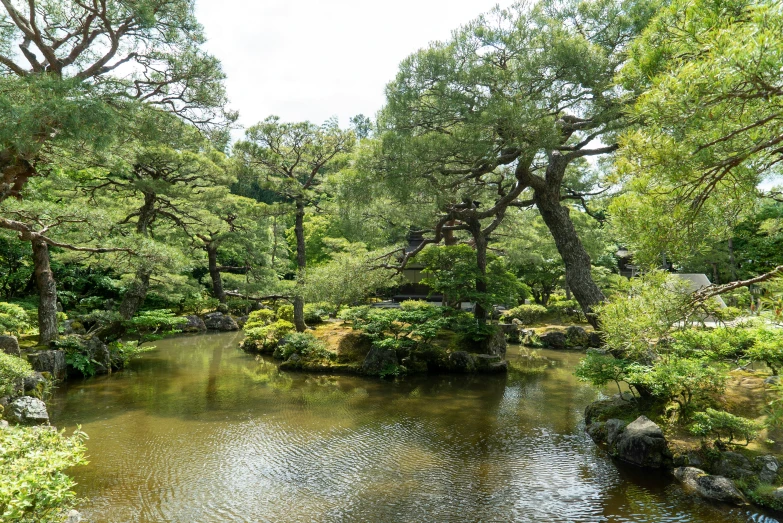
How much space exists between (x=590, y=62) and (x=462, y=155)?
2.37 meters

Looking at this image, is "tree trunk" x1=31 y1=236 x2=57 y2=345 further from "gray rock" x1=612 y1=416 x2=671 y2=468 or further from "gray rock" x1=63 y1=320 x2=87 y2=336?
"gray rock" x1=612 y1=416 x2=671 y2=468

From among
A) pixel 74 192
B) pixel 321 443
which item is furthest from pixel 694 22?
pixel 74 192

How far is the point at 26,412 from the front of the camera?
5.81m

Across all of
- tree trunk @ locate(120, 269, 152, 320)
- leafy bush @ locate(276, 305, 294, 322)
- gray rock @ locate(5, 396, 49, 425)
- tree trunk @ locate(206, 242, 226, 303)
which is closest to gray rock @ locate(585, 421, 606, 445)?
gray rock @ locate(5, 396, 49, 425)

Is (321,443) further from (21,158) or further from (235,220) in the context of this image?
(235,220)

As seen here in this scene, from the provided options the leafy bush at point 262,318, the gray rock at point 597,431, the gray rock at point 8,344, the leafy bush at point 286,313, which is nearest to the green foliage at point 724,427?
the gray rock at point 597,431

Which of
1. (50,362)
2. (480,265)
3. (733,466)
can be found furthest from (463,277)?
(50,362)

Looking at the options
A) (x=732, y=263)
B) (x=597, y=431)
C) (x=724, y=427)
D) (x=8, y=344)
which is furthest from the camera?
(x=732, y=263)

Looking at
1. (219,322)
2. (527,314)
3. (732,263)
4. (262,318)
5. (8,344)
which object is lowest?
(219,322)

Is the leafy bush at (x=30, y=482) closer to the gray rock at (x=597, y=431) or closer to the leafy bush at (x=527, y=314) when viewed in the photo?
the gray rock at (x=597, y=431)

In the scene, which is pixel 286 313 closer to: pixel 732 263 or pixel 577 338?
pixel 577 338

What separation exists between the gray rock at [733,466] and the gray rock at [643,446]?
52cm

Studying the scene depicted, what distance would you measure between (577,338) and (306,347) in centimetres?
877

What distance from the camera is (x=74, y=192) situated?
37.2 feet
